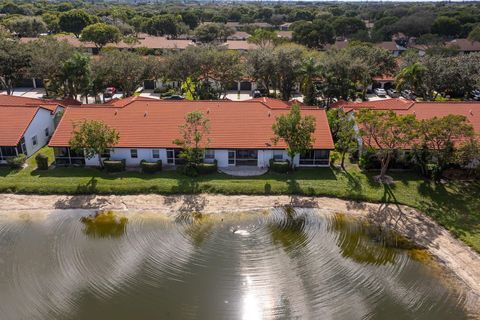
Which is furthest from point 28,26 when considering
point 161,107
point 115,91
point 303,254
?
point 303,254

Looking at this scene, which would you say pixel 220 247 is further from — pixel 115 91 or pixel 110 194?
pixel 115 91

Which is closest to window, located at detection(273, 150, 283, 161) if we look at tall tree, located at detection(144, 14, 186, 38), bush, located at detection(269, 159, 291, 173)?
bush, located at detection(269, 159, 291, 173)

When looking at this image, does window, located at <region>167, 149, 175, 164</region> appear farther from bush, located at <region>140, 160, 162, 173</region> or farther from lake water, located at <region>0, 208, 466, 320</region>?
lake water, located at <region>0, 208, 466, 320</region>

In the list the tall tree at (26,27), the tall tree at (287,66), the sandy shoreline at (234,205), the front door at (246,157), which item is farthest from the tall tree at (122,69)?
the tall tree at (26,27)

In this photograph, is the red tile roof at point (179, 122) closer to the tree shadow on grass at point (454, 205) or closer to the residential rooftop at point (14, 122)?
the residential rooftop at point (14, 122)

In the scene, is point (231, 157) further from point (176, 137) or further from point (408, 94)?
point (408, 94)

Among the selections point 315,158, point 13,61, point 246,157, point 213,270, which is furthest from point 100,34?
point 213,270

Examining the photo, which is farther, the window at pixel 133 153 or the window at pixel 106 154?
the window at pixel 133 153
